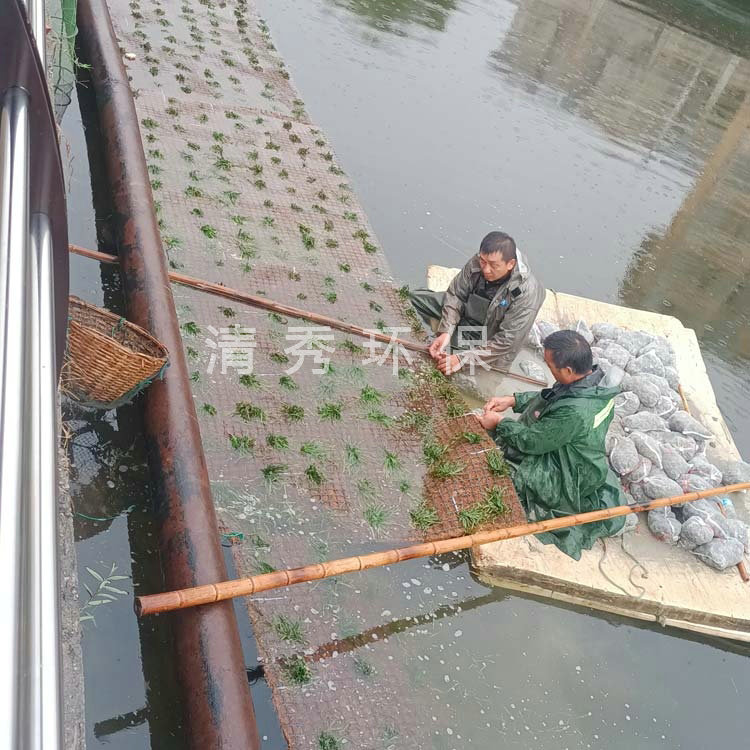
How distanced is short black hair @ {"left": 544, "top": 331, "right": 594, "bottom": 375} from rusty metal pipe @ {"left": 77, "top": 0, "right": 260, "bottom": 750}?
2374 mm

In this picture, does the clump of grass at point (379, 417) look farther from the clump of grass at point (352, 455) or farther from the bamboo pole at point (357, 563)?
the bamboo pole at point (357, 563)

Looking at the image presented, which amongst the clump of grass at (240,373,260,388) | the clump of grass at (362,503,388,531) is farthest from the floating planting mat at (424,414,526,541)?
the clump of grass at (240,373,260,388)

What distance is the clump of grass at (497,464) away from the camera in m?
5.31

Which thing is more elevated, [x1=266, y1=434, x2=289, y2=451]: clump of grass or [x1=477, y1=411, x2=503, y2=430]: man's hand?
[x1=477, y1=411, x2=503, y2=430]: man's hand

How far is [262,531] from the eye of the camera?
4332mm

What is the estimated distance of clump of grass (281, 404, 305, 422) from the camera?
512 cm

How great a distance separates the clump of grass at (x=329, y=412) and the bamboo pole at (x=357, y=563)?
1.22 m

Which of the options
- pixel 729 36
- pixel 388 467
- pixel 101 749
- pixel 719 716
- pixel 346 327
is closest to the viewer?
pixel 101 749

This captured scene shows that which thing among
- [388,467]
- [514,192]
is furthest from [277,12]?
[388,467]

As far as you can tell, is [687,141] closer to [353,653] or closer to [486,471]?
[486,471]

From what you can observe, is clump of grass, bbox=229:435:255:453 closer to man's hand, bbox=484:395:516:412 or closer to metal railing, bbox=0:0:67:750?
man's hand, bbox=484:395:516:412

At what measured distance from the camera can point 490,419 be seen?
5.57m

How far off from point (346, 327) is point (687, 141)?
1011 centimetres

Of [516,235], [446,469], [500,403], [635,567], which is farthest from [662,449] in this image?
[516,235]
